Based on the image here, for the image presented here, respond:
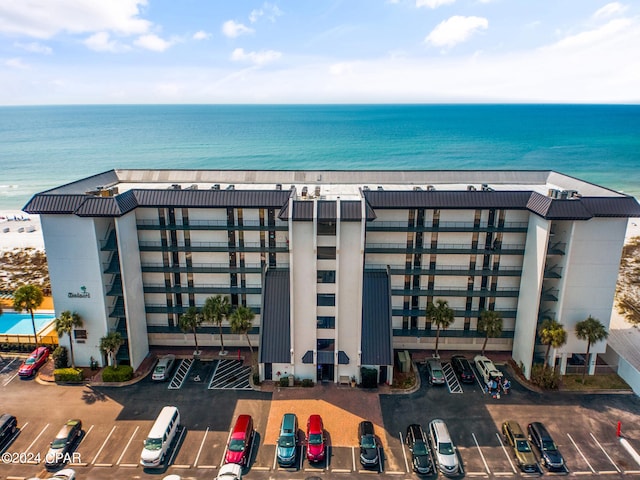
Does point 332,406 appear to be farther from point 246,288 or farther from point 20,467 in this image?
point 20,467

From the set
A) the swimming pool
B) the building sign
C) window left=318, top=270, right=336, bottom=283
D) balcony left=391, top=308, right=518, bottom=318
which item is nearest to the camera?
window left=318, top=270, right=336, bottom=283

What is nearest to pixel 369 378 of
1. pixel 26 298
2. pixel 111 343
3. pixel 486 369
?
pixel 486 369

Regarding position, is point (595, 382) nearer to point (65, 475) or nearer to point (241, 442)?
point (241, 442)

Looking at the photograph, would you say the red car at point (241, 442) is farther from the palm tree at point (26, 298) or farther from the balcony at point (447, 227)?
the palm tree at point (26, 298)

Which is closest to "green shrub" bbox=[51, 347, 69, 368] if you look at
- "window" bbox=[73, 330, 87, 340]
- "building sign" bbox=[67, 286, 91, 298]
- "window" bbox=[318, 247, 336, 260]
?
"window" bbox=[73, 330, 87, 340]

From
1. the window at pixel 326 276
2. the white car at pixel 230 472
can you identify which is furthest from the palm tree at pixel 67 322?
the window at pixel 326 276

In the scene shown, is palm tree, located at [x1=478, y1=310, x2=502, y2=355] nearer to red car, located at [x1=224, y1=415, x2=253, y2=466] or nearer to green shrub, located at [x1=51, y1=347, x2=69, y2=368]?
red car, located at [x1=224, y1=415, x2=253, y2=466]
